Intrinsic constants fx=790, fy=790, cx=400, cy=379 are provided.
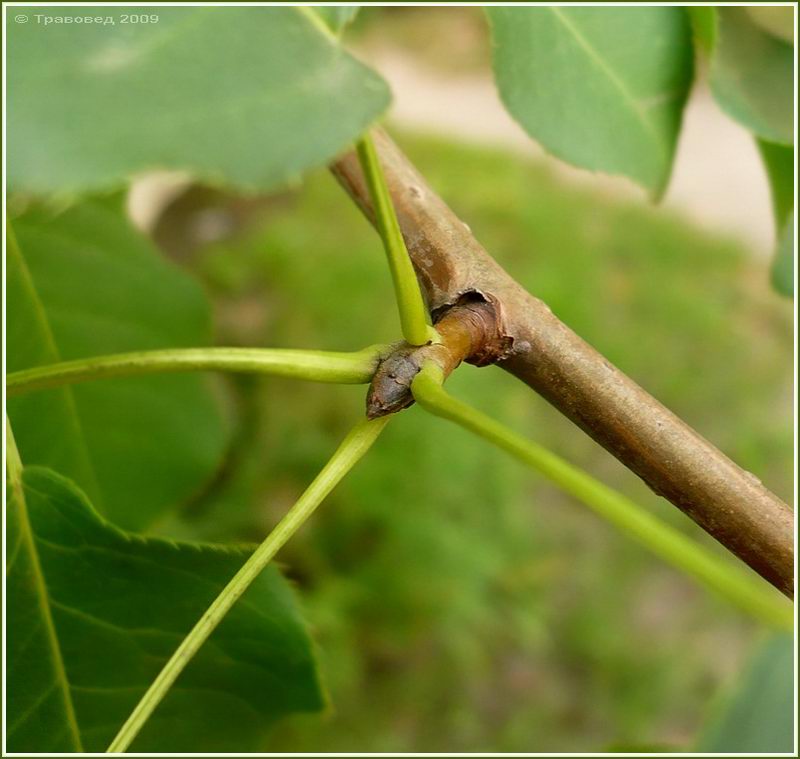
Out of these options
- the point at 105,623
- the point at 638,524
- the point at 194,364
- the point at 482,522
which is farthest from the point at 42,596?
the point at 482,522

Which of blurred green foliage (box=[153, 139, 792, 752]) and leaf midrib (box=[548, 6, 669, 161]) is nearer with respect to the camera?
leaf midrib (box=[548, 6, 669, 161])

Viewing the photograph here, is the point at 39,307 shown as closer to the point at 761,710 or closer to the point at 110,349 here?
the point at 110,349

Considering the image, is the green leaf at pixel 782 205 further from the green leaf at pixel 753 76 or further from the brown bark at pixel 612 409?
the brown bark at pixel 612 409

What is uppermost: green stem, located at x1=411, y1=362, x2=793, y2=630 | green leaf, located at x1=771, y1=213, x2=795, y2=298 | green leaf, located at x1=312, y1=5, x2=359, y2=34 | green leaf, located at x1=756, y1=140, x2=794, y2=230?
green leaf, located at x1=756, y1=140, x2=794, y2=230

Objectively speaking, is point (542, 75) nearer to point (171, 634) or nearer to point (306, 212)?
point (171, 634)

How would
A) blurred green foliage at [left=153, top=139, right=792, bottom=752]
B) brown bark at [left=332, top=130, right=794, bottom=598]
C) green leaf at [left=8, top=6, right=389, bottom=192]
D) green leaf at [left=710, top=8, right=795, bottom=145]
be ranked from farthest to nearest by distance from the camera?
blurred green foliage at [left=153, top=139, right=792, bottom=752]
green leaf at [left=710, top=8, right=795, bottom=145]
brown bark at [left=332, top=130, right=794, bottom=598]
green leaf at [left=8, top=6, right=389, bottom=192]

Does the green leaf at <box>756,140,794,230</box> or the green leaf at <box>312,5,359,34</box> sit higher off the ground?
the green leaf at <box>756,140,794,230</box>

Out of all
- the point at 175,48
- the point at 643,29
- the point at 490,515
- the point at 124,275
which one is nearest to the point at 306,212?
Result: the point at 490,515

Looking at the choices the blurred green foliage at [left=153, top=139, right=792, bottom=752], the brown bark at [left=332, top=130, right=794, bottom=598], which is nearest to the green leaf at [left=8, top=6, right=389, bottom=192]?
the brown bark at [left=332, top=130, right=794, bottom=598]

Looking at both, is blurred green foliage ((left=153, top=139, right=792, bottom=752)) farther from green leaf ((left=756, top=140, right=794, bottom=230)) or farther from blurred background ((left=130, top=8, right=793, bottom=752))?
green leaf ((left=756, top=140, right=794, bottom=230))
